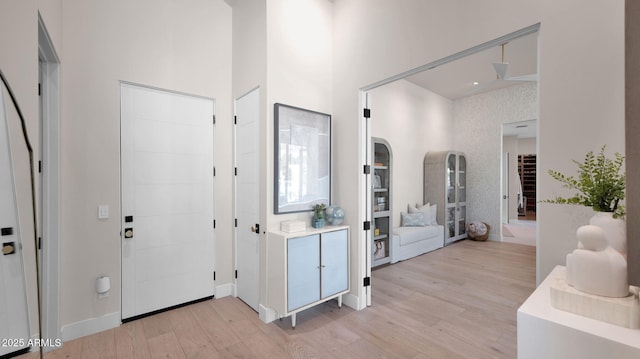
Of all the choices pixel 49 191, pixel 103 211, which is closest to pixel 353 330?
pixel 103 211

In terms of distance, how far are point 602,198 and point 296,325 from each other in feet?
7.79

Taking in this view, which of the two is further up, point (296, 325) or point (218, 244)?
point (218, 244)

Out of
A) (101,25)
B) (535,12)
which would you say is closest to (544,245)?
(535,12)

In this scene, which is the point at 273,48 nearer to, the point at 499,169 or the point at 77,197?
the point at 77,197

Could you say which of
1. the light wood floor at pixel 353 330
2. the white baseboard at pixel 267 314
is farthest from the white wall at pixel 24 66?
the white baseboard at pixel 267 314

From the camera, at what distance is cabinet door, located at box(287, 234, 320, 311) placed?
2.41m

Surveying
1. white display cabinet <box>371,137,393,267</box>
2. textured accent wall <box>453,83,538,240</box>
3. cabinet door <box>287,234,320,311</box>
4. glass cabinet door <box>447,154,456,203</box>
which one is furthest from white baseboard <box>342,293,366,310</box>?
textured accent wall <box>453,83,538,240</box>

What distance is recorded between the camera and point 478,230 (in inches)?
225

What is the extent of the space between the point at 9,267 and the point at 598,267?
172cm

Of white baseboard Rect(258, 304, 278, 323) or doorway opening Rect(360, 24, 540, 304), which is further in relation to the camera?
doorway opening Rect(360, 24, 540, 304)

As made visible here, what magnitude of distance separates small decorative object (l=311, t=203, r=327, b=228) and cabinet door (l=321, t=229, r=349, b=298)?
14 cm

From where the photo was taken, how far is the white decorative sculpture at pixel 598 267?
868 mm

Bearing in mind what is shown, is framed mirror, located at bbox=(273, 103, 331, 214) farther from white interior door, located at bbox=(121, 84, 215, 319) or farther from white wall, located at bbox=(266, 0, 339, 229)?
white interior door, located at bbox=(121, 84, 215, 319)

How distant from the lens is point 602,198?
3.53 ft
